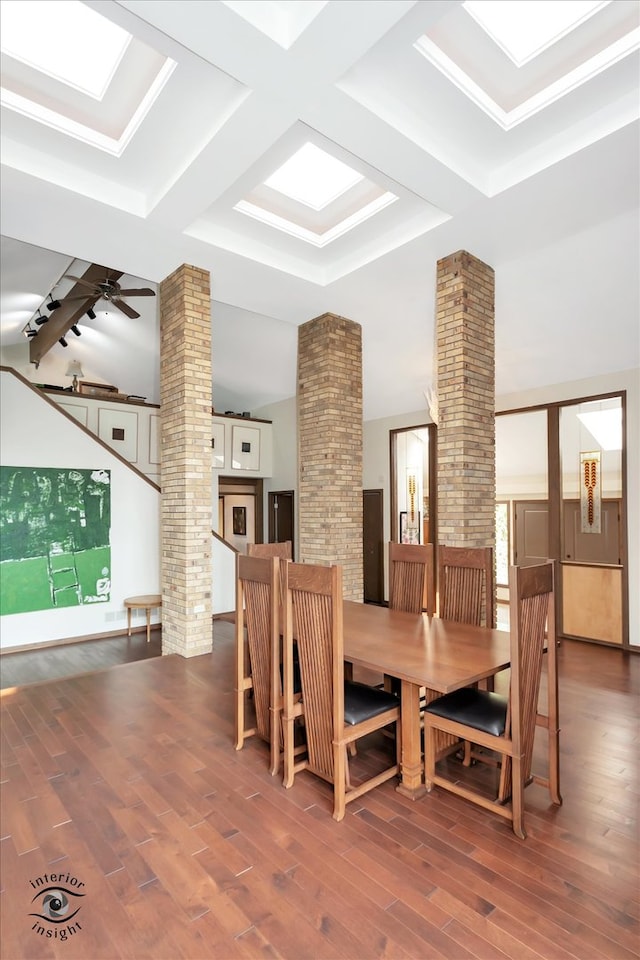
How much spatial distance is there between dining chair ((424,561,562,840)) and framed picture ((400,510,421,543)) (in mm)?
5190

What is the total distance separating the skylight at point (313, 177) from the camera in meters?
3.80

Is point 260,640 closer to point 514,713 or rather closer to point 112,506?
point 514,713

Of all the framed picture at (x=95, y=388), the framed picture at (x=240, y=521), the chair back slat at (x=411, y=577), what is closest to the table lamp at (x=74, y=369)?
the framed picture at (x=95, y=388)

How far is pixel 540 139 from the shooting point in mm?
3385

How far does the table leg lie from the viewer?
240 centimetres

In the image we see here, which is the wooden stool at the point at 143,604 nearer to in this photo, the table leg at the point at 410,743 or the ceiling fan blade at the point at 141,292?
the ceiling fan blade at the point at 141,292

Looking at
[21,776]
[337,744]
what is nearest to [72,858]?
[21,776]

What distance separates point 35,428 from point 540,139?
5.37 m

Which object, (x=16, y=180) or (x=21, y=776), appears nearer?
(x=21, y=776)

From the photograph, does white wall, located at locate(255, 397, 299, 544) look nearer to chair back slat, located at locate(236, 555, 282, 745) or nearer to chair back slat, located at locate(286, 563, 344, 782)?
chair back slat, located at locate(236, 555, 282, 745)

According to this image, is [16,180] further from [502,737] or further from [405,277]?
[502,737]

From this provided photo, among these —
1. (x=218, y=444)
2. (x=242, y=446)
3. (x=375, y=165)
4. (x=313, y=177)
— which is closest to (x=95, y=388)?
(x=218, y=444)

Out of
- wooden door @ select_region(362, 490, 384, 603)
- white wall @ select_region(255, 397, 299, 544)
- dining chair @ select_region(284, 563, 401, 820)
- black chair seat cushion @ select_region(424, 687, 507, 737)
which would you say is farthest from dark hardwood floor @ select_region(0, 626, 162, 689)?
white wall @ select_region(255, 397, 299, 544)

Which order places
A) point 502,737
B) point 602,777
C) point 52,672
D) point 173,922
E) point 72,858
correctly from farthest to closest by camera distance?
point 52,672
point 602,777
point 502,737
point 72,858
point 173,922
